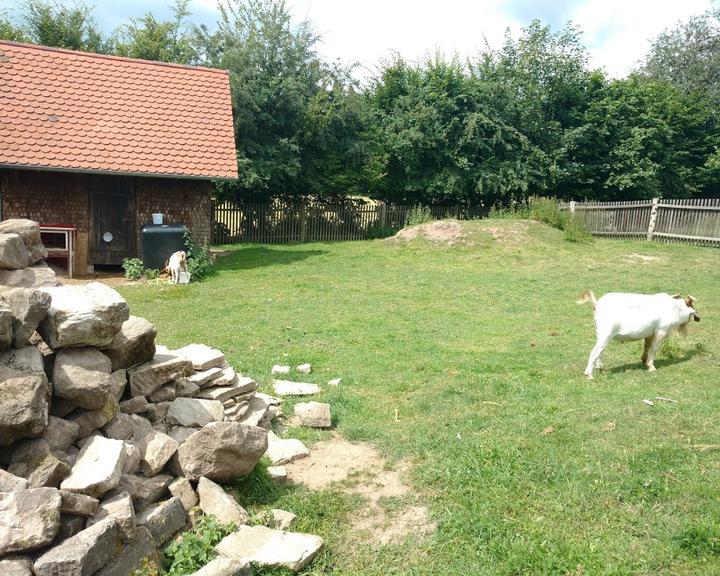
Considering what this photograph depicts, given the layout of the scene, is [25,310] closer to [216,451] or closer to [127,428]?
[127,428]

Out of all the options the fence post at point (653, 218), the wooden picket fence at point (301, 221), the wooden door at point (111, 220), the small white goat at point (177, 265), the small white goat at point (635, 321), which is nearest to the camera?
the small white goat at point (635, 321)

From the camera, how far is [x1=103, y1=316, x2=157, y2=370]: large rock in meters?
5.04

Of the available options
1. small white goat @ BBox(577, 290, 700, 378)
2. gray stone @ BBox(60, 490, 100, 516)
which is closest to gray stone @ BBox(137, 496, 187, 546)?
gray stone @ BBox(60, 490, 100, 516)

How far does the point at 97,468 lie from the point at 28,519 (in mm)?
606

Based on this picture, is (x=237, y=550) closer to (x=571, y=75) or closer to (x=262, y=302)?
(x=262, y=302)

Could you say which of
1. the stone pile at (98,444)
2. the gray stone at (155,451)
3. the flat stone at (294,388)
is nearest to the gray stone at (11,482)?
the stone pile at (98,444)

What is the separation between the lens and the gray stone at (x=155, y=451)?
452 cm

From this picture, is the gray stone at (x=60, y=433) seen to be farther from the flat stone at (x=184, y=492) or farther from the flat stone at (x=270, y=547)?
the flat stone at (x=270, y=547)

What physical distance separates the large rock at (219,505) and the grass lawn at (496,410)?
39cm

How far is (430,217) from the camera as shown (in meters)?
24.5

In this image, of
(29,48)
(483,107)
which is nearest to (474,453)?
(29,48)

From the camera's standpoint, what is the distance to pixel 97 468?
4.01m

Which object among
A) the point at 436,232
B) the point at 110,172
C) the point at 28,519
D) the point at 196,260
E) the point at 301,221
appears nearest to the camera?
the point at 28,519

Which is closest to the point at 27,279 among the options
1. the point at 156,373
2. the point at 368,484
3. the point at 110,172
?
the point at 156,373
